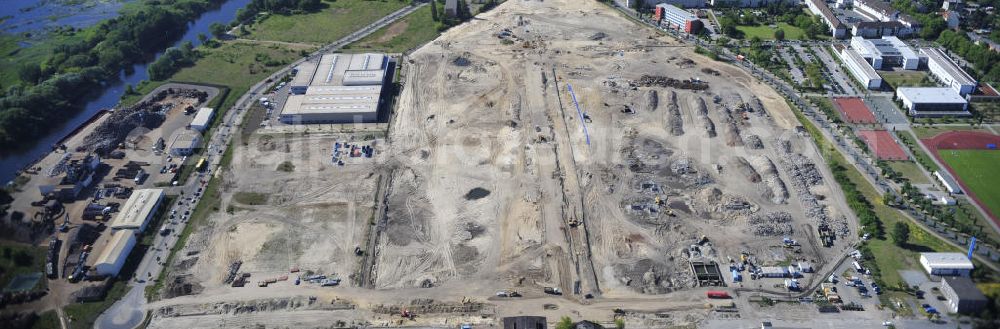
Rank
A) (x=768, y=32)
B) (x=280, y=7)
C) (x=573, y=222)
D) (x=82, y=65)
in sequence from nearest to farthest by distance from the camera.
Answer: (x=573, y=222)
(x=82, y=65)
(x=768, y=32)
(x=280, y=7)

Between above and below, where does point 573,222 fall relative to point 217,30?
below

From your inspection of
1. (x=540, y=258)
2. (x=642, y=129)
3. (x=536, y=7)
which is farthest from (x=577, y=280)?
(x=536, y=7)

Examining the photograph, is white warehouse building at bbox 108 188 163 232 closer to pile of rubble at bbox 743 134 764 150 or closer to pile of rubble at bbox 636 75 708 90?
pile of rubble at bbox 636 75 708 90

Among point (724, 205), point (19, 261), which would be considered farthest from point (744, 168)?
point (19, 261)

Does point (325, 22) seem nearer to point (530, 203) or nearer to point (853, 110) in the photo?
point (530, 203)

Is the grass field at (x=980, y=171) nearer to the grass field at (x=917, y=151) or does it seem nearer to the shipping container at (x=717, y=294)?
the grass field at (x=917, y=151)

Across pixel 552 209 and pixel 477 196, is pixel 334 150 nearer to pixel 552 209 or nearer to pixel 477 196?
pixel 477 196

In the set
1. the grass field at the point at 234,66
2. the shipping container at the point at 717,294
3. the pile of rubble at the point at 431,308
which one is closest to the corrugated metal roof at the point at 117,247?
the pile of rubble at the point at 431,308

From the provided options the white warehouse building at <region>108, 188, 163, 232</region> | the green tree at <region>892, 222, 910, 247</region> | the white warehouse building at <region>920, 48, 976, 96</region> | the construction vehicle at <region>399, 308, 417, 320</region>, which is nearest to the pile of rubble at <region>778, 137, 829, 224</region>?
the green tree at <region>892, 222, 910, 247</region>
